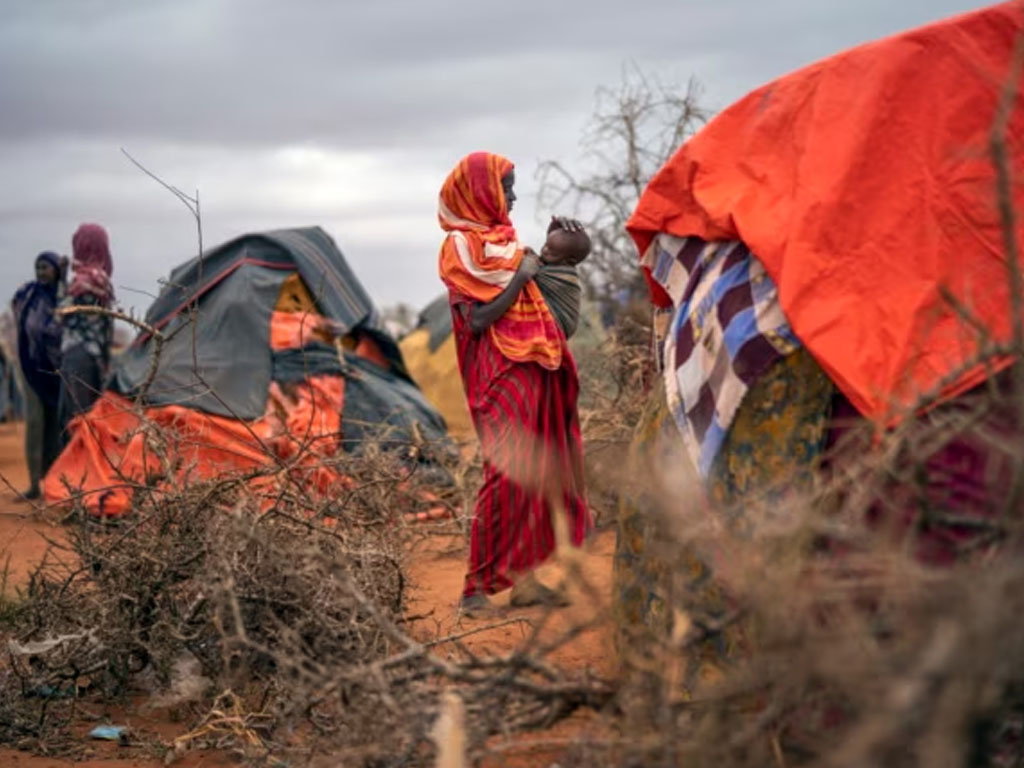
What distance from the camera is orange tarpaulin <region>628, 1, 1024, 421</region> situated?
3.26 metres

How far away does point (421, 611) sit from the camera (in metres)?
5.77

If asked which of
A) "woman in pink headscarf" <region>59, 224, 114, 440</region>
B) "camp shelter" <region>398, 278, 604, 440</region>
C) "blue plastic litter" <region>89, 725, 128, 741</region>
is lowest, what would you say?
"blue plastic litter" <region>89, 725, 128, 741</region>

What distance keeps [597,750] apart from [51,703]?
8.75 ft

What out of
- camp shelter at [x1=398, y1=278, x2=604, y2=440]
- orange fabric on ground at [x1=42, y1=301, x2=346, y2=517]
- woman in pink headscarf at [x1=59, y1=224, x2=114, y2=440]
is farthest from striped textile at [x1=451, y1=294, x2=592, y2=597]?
camp shelter at [x1=398, y1=278, x2=604, y2=440]

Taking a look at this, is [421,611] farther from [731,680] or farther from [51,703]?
[731,680]

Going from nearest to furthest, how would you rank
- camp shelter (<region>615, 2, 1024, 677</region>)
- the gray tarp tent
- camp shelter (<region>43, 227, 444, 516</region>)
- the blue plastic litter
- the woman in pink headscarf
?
camp shelter (<region>615, 2, 1024, 677</region>) < the blue plastic litter < camp shelter (<region>43, 227, 444, 516</region>) < the gray tarp tent < the woman in pink headscarf

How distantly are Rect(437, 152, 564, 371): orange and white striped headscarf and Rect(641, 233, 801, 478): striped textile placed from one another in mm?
1431

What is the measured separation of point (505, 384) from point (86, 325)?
4985 mm

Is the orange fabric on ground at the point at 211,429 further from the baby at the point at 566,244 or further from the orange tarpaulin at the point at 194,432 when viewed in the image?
the baby at the point at 566,244

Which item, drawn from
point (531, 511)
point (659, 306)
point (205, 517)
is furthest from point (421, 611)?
point (659, 306)

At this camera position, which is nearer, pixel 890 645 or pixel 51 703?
pixel 890 645

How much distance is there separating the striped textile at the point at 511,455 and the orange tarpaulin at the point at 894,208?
6.59 feet

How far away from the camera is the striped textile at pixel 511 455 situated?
549 cm

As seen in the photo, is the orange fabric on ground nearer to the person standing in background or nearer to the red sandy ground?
the red sandy ground
